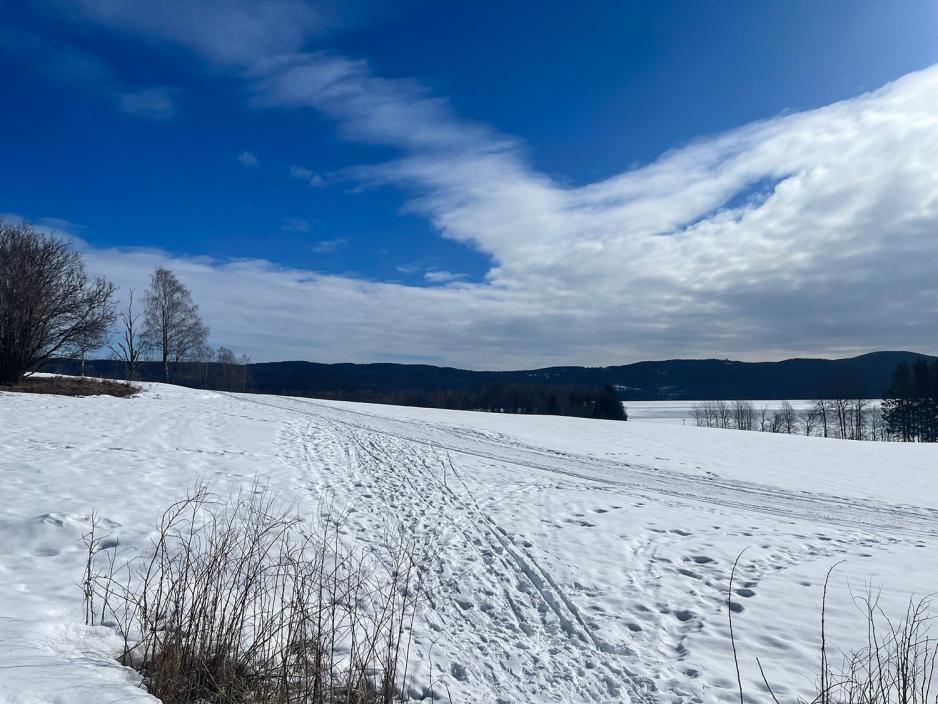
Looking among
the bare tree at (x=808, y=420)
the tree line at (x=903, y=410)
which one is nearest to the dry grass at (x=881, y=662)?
the tree line at (x=903, y=410)

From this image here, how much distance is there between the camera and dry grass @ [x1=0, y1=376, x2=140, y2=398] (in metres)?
23.3

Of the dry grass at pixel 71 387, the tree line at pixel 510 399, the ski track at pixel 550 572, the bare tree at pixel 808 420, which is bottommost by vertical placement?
the bare tree at pixel 808 420

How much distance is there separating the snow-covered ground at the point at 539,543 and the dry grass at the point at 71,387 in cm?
776

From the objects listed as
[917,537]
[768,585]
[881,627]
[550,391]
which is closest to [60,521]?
[768,585]

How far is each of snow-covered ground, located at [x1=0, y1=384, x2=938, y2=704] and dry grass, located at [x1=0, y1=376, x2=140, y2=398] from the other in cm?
776

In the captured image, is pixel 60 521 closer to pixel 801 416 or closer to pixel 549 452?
pixel 549 452

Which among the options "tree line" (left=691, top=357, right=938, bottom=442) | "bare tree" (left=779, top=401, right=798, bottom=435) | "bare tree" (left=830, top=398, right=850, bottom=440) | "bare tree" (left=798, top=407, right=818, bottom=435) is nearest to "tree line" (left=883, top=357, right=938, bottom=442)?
"tree line" (left=691, top=357, right=938, bottom=442)

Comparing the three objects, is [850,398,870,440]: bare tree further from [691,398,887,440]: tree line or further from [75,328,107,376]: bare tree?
[75,328,107,376]: bare tree

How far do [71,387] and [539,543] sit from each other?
2638cm

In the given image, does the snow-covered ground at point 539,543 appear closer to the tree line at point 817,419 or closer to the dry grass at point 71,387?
the dry grass at point 71,387

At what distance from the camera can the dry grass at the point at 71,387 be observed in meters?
23.3

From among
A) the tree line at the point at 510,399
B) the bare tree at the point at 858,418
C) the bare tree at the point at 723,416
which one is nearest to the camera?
the bare tree at the point at 858,418

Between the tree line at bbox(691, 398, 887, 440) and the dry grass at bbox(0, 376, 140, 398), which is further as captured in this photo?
the tree line at bbox(691, 398, 887, 440)

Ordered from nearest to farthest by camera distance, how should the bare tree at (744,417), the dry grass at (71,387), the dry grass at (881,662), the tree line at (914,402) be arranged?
the dry grass at (881,662) → the dry grass at (71,387) → the tree line at (914,402) → the bare tree at (744,417)
